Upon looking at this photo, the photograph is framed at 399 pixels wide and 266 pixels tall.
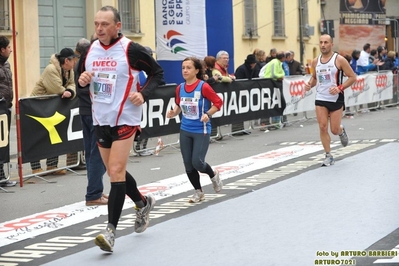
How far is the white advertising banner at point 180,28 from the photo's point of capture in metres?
19.4

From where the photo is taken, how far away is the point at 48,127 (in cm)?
1327

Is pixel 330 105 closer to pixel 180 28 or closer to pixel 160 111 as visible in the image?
pixel 160 111

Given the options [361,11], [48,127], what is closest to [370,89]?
[361,11]

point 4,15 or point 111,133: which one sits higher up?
point 4,15

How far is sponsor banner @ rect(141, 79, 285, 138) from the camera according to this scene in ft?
52.7

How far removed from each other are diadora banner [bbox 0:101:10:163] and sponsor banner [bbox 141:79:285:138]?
367cm

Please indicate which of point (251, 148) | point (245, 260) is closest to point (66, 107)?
point (251, 148)

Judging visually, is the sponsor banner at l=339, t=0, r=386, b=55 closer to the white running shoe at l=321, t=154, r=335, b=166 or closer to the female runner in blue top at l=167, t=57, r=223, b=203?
the white running shoe at l=321, t=154, r=335, b=166

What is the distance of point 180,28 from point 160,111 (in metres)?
3.65

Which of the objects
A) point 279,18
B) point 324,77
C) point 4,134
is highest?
point 279,18

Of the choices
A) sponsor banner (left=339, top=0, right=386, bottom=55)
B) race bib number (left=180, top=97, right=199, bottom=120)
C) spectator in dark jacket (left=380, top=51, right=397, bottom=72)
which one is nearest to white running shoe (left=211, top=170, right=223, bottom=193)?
race bib number (left=180, top=97, right=199, bottom=120)

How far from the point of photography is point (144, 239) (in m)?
8.50

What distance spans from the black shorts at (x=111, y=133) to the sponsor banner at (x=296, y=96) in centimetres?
1351

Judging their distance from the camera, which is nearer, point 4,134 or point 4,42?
point 4,134
